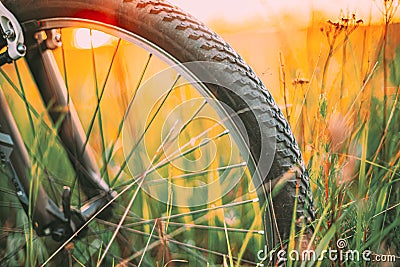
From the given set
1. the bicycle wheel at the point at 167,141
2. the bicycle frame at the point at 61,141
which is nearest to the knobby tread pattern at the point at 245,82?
the bicycle wheel at the point at 167,141

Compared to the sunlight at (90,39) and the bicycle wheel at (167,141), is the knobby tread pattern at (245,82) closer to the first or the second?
the bicycle wheel at (167,141)

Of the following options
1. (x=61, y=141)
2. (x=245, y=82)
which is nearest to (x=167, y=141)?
(x=61, y=141)

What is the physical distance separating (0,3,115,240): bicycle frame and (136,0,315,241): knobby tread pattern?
26cm

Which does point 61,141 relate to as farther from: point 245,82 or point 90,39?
point 245,82

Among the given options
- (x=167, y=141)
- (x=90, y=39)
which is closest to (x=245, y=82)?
(x=167, y=141)

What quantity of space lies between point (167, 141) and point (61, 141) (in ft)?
0.75

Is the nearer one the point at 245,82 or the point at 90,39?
the point at 245,82

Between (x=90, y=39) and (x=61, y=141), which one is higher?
(x=90, y=39)

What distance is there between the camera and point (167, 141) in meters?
1.39

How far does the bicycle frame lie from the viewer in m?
1.26

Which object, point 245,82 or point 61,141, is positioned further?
point 61,141

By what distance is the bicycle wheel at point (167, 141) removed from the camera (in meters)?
1.12

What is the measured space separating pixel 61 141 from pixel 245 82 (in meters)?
0.48

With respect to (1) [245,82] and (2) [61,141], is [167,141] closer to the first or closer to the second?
(2) [61,141]
